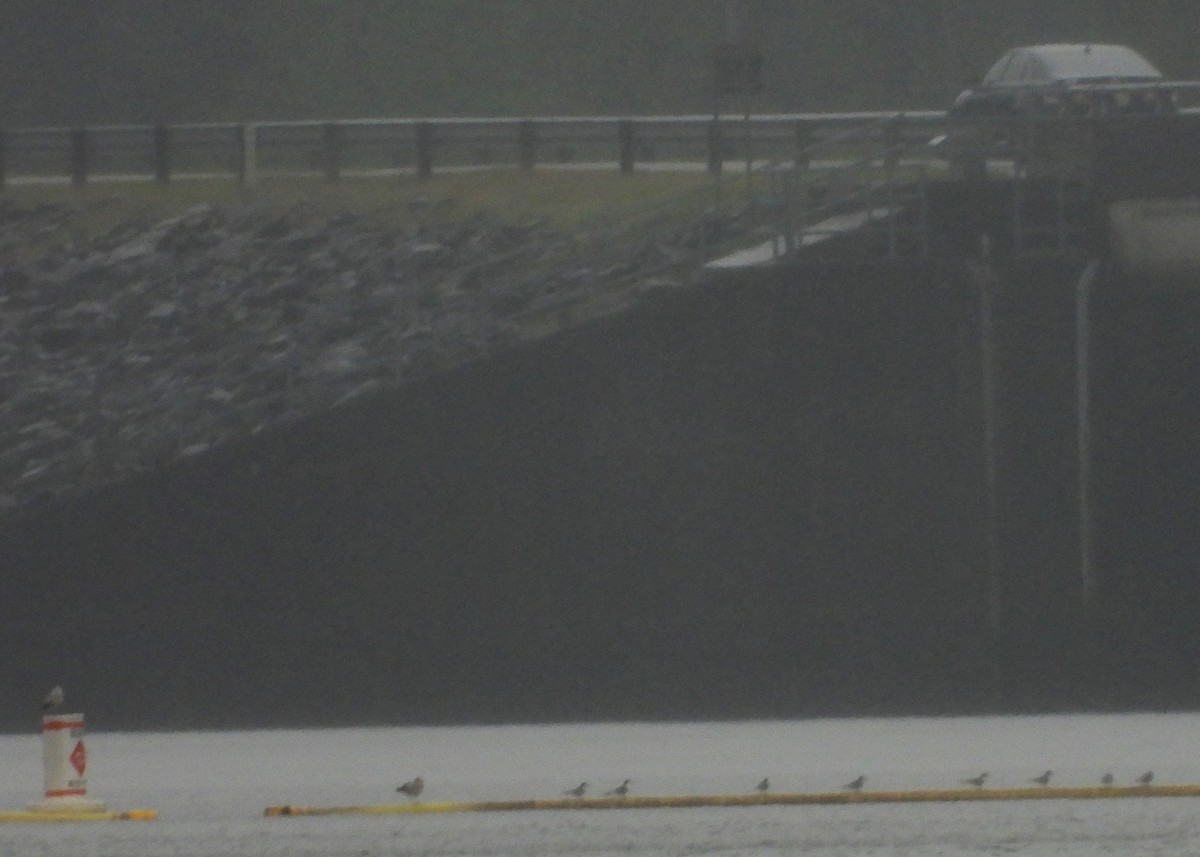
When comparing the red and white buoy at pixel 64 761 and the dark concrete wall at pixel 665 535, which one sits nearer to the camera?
the red and white buoy at pixel 64 761

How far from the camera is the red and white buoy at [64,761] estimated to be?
15.7 meters

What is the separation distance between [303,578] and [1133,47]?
929 inches

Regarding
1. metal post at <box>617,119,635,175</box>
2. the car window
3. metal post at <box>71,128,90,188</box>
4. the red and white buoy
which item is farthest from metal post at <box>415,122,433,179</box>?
the red and white buoy

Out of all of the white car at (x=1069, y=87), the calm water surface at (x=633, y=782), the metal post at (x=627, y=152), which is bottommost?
the calm water surface at (x=633, y=782)

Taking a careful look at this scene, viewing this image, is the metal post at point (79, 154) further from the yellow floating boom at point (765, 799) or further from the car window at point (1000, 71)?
the yellow floating boom at point (765, 799)

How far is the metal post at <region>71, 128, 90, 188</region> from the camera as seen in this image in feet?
108

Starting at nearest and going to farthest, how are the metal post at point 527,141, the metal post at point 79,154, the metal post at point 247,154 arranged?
the metal post at point 527,141, the metal post at point 247,154, the metal post at point 79,154

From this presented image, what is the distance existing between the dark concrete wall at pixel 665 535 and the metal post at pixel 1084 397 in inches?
3.8

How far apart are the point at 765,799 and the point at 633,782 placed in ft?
4.63

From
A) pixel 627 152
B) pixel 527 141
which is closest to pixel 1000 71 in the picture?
pixel 627 152

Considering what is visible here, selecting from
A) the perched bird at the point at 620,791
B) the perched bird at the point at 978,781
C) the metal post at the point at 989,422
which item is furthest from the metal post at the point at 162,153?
the perched bird at the point at 978,781

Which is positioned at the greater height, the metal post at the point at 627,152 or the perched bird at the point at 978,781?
the metal post at the point at 627,152

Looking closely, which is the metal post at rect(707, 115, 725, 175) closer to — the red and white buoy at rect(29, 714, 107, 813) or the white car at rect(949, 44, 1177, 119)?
the white car at rect(949, 44, 1177, 119)

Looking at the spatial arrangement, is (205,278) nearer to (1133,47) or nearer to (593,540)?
(593,540)
